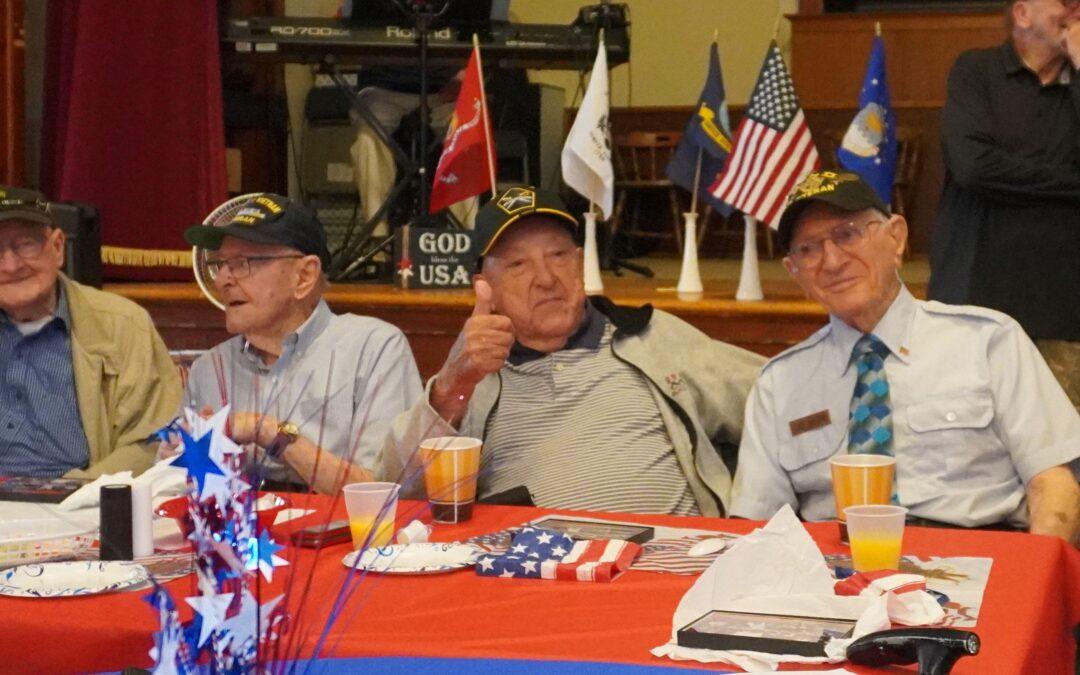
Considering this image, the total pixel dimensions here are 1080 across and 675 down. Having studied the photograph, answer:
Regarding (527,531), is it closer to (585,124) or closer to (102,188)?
(585,124)

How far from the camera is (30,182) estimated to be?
527cm

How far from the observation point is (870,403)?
2.24 m

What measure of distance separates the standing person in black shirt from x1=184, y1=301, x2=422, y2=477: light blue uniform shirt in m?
Answer: 1.50

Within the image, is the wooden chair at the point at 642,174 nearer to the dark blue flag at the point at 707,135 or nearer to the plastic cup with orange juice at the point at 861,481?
the dark blue flag at the point at 707,135

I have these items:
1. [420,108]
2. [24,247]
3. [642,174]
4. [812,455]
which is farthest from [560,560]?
[642,174]

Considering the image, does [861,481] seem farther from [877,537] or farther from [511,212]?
[511,212]

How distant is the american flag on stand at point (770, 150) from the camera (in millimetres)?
4453

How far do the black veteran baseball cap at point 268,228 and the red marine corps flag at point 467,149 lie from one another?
1772 mm

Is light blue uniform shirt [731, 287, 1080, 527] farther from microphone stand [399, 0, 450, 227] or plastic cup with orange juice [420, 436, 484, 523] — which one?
microphone stand [399, 0, 450, 227]

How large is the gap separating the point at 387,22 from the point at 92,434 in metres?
2.83

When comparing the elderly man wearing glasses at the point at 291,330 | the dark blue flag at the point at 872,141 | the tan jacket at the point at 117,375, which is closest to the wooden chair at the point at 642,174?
the dark blue flag at the point at 872,141

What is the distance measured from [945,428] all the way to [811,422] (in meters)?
0.21

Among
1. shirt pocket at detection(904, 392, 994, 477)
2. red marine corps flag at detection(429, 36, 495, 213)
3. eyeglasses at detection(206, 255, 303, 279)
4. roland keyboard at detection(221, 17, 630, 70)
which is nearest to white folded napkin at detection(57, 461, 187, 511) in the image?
eyeglasses at detection(206, 255, 303, 279)

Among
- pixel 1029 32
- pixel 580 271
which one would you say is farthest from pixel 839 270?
pixel 1029 32
